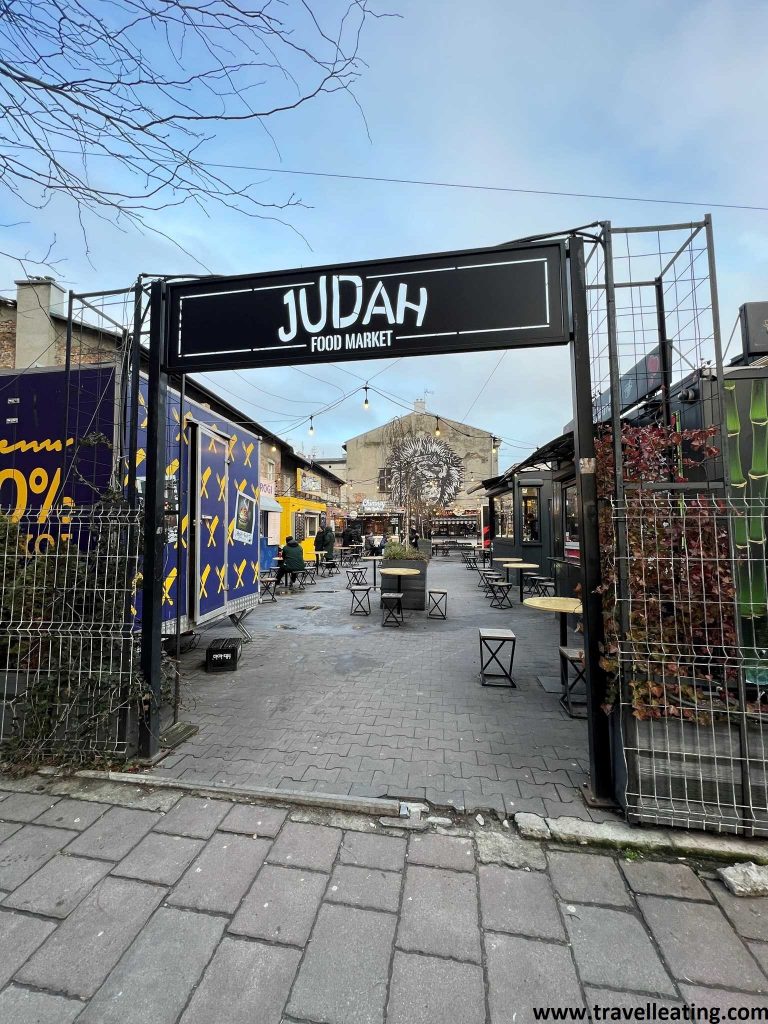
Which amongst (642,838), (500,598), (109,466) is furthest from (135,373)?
(500,598)

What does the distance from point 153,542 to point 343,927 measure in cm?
244

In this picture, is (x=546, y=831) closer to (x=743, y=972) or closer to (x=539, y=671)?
(x=743, y=972)

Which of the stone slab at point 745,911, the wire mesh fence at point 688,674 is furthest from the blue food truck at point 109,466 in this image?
the stone slab at point 745,911

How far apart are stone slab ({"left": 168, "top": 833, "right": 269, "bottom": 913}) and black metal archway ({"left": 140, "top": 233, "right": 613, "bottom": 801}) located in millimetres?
1180

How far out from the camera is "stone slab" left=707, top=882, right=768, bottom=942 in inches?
66.0

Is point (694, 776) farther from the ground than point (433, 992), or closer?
farther from the ground

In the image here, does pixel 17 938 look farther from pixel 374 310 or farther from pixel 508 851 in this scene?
pixel 374 310

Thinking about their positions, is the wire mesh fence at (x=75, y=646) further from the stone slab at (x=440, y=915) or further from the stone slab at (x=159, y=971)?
the stone slab at (x=440, y=915)

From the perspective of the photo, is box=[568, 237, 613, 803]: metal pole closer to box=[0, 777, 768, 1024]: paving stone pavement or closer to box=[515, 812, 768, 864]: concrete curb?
box=[515, 812, 768, 864]: concrete curb

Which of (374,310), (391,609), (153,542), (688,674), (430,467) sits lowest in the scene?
(391,609)

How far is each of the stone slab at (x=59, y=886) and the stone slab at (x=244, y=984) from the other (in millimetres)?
758

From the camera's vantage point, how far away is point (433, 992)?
4.77 ft

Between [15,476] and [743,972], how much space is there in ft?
18.1

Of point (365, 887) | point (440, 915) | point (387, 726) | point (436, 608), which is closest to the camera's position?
point (440, 915)
